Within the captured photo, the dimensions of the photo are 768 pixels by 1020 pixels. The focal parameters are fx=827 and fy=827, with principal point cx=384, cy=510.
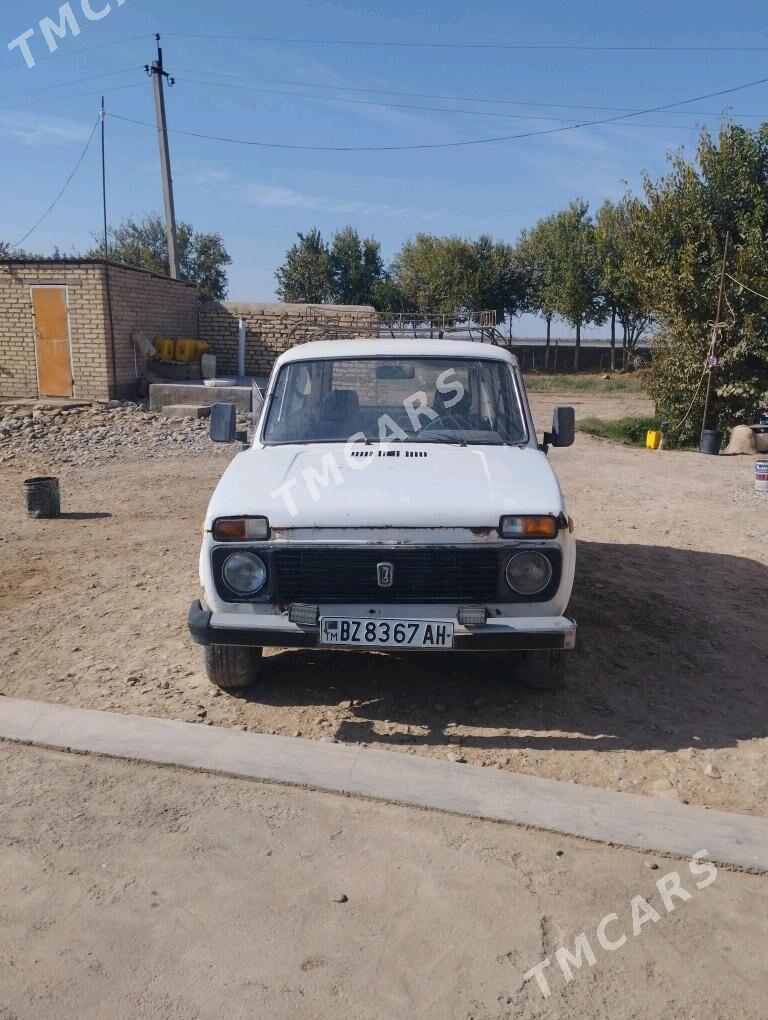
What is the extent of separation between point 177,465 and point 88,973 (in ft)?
31.2

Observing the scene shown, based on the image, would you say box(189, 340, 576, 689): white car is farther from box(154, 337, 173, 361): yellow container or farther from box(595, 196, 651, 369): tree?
box(595, 196, 651, 369): tree

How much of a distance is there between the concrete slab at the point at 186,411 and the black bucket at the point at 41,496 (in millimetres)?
7009

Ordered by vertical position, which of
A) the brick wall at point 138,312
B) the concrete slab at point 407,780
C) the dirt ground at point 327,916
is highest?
the brick wall at point 138,312

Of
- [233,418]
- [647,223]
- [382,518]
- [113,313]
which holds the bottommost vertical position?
[382,518]

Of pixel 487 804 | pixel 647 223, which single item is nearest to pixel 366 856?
pixel 487 804

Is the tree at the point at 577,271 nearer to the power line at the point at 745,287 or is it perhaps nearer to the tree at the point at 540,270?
the tree at the point at 540,270

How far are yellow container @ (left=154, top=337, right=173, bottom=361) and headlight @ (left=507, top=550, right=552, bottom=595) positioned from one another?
50.7 ft

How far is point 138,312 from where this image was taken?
17.2m

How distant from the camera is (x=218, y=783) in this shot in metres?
3.30

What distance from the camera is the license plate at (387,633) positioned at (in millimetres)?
3531

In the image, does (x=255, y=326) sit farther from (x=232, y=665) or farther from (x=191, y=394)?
(x=232, y=665)

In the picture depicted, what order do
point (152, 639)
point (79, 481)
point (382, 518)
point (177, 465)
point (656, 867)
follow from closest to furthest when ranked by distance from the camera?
point (656, 867) → point (382, 518) → point (152, 639) → point (79, 481) → point (177, 465)

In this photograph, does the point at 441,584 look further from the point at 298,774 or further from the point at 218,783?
the point at 218,783

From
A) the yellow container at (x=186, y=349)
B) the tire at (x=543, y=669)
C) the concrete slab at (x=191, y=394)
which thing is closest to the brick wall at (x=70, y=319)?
the concrete slab at (x=191, y=394)
